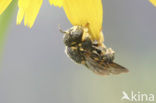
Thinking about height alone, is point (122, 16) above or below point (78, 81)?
above

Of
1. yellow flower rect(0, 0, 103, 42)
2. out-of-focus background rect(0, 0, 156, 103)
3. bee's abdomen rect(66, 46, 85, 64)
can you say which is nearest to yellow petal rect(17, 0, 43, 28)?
yellow flower rect(0, 0, 103, 42)

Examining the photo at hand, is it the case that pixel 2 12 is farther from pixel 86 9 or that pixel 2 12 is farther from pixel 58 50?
pixel 58 50

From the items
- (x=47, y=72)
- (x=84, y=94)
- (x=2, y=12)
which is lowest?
(x=2, y=12)

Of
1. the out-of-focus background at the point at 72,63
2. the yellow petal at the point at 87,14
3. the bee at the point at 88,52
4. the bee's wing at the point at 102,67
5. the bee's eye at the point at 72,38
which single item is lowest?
the bee's wing at the point at 102,67

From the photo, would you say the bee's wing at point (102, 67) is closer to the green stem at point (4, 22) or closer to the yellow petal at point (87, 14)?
the yellow petal at point (87, 14)

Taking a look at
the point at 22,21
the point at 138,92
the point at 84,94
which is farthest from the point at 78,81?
the point at 22,21

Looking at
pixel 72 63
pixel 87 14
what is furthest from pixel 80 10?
pixel 72 63

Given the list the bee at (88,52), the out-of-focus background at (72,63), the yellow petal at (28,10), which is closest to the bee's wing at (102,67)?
the bee at (88,52)
